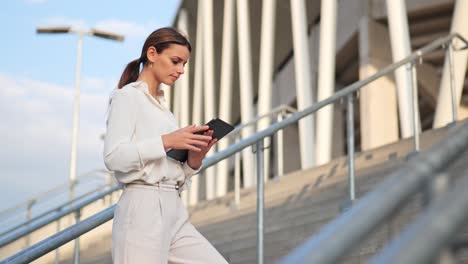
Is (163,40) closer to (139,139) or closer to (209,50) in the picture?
(139,139)

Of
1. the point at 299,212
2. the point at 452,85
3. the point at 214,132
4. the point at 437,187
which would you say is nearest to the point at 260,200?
the point at 299,212

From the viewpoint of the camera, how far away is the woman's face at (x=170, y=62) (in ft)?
7.60

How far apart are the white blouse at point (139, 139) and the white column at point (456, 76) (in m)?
5.91

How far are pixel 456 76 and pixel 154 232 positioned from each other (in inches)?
318

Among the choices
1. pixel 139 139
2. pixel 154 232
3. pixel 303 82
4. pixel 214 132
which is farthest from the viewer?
pixel 303 82

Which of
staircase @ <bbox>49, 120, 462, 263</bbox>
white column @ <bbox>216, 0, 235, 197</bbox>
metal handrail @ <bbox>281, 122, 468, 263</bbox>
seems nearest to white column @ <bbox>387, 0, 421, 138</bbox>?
staircase @ <bbox>49, 120, 462, 263</bbox>

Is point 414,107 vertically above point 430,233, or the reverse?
point 414,107

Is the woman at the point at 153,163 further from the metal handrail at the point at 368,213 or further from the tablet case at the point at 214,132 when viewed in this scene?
the metal handrail at the point at 368,213

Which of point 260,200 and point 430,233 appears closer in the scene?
point 430,233

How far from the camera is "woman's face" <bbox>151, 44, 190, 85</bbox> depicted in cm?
232

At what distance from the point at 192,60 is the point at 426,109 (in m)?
10.4

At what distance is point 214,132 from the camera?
96.3 inches

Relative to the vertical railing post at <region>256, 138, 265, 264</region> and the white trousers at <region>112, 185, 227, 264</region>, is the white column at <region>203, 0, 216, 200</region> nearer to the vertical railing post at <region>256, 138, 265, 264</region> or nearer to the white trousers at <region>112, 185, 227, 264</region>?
the vertical railing post at <region>256, 138, 265, 264</region>

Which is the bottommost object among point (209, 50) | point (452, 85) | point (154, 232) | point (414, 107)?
point (154, 232)
